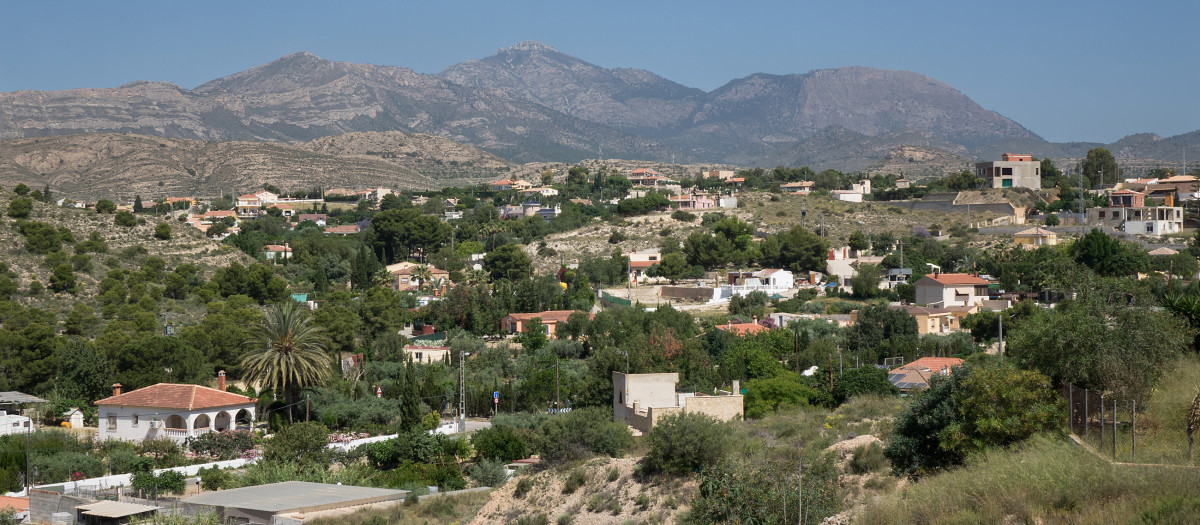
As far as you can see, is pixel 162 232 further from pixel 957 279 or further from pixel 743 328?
pixel 957 279

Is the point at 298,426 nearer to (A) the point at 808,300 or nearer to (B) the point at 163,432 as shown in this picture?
(B) the point at 163,432

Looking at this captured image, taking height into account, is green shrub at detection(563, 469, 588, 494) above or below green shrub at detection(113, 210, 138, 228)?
below

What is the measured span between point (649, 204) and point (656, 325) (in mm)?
43724

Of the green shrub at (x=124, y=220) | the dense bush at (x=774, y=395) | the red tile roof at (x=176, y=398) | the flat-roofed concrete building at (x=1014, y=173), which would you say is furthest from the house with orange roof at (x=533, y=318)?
the flat-roofed concrete building at (x=1014, y=173)

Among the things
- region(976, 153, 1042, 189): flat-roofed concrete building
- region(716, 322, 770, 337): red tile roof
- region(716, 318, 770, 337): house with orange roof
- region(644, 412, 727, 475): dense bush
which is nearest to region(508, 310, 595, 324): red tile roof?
region(716, 318, 770, 337): house with orange roof

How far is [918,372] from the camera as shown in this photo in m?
39.7

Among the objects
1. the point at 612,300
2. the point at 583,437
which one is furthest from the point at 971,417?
the point at 612,300

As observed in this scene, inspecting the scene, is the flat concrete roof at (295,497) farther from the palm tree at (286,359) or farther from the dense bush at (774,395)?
the dense bush at (774,395)

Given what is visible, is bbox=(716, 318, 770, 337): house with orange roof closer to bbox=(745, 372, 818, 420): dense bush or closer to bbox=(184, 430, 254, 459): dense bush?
bbox=(745, 372, 818, 420): dense bush

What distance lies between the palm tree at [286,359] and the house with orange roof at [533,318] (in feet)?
62.9

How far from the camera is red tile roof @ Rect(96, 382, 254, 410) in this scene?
122 ft

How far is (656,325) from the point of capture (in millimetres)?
51812

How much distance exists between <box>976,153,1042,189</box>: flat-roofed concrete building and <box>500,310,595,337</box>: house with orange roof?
2085 inches

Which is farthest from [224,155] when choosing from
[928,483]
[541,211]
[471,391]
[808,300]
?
[928,483]
